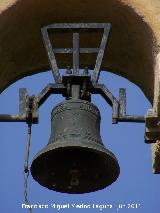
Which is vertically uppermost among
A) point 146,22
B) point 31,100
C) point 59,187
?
point 146,22

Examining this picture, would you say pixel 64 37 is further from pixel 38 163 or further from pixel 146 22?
pixel 38 163

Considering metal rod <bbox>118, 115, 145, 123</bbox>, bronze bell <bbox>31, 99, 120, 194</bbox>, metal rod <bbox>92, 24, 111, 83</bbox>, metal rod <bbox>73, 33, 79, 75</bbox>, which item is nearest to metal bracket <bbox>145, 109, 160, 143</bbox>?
metal rod <bbox>118, 115, 145, 123</bbox>

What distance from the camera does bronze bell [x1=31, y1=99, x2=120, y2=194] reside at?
621 centimetres

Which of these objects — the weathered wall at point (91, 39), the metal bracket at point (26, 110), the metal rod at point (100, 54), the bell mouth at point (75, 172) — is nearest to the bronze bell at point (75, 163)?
the bell mouth at point (75, 172)

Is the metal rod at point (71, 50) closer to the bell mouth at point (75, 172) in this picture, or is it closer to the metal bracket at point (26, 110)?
the metal bracket at point (26, 110)

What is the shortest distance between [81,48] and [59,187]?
943mm

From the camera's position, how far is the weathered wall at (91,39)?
6672 mm

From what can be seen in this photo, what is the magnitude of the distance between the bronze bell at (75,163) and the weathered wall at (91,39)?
0.42 metres

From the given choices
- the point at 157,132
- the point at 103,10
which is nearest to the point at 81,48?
the point at 103,10

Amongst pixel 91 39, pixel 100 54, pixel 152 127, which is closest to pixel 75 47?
pixel 100 54

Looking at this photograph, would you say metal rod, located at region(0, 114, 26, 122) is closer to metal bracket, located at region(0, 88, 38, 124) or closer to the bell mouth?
metal bracket, located at region(0, 88, 38, 124)

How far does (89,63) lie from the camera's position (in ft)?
23.9

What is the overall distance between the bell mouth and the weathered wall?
16.5 inches

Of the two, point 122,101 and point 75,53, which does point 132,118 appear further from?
point 75,53
